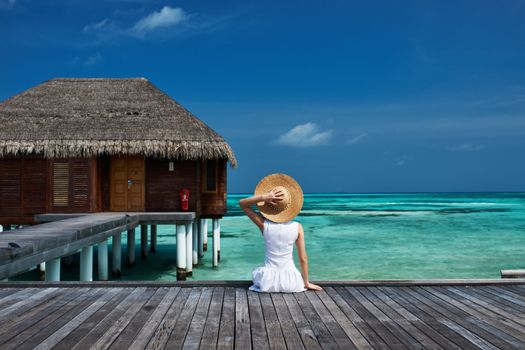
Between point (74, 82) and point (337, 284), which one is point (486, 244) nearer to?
point (74, 82)

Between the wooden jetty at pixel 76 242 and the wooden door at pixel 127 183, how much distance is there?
3.42ft

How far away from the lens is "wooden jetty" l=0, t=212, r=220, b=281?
280 inches

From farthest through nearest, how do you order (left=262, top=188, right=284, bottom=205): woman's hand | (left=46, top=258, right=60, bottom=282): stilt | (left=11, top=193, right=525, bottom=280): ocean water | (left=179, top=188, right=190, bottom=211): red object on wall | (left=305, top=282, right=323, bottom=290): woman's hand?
(left=11, top=193, right=525, bottom=280): ocean water
(left=179, top=188, right=190, bottom=211): red object on wall
(left=46, top=258, right=60, bottom=282): stilt
(left=305, top=282, right=323, bottom=290): woman's hand
(left=262, top=188, right=284, bottom=205): woman's hand

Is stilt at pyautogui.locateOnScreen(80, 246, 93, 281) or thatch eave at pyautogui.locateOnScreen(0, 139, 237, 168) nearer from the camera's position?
stilt at pyautogui.locateOnScreen(80, 246, 93, 281)

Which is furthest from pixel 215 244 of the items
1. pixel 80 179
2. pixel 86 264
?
pixel 86 264

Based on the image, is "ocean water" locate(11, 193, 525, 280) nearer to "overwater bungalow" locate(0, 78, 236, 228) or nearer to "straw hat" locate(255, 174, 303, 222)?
"overwater bungalow" locate(0, 78, 236, 228)

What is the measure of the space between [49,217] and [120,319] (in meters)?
10.7

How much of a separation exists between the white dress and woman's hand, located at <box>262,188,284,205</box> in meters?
0.29

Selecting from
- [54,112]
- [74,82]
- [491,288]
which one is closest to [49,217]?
[54,112]

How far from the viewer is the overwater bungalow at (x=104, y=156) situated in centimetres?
1469

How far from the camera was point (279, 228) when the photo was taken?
5430 millimetres

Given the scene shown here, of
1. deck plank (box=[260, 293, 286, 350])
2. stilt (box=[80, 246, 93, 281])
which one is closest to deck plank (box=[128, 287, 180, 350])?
deck plank (box=[260, 293, 286, 350])

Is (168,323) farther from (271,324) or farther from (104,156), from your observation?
(104,156)

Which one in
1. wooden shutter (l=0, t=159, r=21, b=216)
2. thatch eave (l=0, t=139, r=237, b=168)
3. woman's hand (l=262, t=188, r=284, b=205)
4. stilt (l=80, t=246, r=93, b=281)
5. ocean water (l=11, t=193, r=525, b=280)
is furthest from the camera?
ocean water (l=11, t=193, r=525, b=280)
